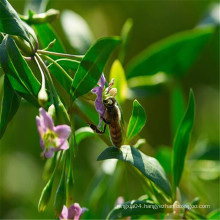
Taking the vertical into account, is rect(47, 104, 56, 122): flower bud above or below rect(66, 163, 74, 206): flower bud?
above

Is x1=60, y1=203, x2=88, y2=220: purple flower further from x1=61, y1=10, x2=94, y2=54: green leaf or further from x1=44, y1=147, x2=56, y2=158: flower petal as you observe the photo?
x1=61, y1=10, x2=94, y2=54: green leaf

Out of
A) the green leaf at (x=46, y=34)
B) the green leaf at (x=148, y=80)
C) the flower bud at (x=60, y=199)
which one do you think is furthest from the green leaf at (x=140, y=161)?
the green leaf at (x=148, y=80)

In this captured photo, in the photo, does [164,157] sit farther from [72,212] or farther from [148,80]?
[72,212]

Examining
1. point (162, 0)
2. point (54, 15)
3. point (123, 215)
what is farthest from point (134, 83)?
point (162, 0)

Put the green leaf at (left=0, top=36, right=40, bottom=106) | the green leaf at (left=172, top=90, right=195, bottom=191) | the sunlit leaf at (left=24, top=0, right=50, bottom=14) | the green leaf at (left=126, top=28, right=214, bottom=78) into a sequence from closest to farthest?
the green leaf at (left=0, top=36, right=40, bottom=106) → the green leaf at (left=172, top=90, right=195, bottom=191) → the sunlit leaf at (left=24, top=0, right=50, bottom=14) → the green leaf at (left=126, top=28, right=214, bottom=78)

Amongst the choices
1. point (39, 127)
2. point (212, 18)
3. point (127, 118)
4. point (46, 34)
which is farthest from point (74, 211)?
point (127, 118)

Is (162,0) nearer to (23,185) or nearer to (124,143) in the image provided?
(23,185)

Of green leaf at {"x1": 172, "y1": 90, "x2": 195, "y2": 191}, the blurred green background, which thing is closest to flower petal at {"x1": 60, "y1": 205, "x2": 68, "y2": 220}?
green leaf at {"x1": 172, "y1": 90, "x2": 195, "y2": 191}
